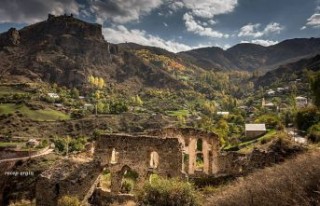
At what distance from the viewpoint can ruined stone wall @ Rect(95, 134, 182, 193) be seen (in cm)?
2598

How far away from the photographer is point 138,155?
26.5m

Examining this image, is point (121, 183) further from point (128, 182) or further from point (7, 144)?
A: point (7, 144)

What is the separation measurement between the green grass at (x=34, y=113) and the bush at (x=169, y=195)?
124771mm

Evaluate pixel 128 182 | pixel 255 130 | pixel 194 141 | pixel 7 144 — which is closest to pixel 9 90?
pixel 7 144

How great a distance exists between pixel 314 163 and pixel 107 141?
16.4 meters

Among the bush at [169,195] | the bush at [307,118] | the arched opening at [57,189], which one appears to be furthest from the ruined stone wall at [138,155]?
the bush at [307,118]

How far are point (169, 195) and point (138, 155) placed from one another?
839 cm

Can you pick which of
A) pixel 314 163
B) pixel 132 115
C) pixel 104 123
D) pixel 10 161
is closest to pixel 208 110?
pixel 132 115

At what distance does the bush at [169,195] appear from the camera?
18.2 metres

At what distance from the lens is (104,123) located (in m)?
145

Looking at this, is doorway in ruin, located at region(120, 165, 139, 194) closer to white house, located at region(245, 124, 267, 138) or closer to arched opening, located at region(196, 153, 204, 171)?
arched opening, located at region(196, 153, 204, 171)

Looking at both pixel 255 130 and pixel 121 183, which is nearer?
pixel 121 183

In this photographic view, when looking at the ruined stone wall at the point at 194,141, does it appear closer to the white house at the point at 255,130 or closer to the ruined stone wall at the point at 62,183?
the ruined stone wall at the point at 62,183

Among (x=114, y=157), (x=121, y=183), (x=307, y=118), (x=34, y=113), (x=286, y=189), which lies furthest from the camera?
(x=34, y=113)
